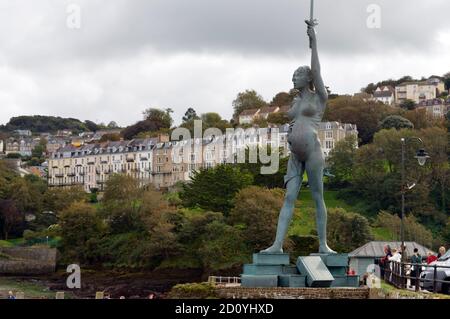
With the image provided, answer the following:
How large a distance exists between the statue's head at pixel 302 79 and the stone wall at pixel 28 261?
81183 mm

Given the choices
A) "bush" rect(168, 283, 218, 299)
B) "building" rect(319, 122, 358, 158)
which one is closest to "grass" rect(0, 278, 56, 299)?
"bush" rect(168, 283, 218, 299)

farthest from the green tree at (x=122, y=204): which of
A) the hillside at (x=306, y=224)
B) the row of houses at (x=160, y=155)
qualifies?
the row of houses at (x=160, y=155)

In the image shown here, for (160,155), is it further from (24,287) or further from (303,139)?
(303,139)

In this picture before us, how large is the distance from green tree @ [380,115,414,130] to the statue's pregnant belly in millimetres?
116306

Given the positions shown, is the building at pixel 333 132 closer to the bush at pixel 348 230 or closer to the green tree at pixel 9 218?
the green tree at pixel 9 218

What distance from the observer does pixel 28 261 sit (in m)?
101

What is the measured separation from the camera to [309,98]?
20.6 m

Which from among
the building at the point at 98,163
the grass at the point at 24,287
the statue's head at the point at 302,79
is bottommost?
the grass at the point at 24,287

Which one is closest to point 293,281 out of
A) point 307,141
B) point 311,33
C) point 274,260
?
point 274,260

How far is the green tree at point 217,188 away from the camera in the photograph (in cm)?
9306

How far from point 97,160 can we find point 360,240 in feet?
289

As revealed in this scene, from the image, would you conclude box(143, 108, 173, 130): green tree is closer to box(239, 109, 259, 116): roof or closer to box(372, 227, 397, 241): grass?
box(239, 109, 259, 116): roof
